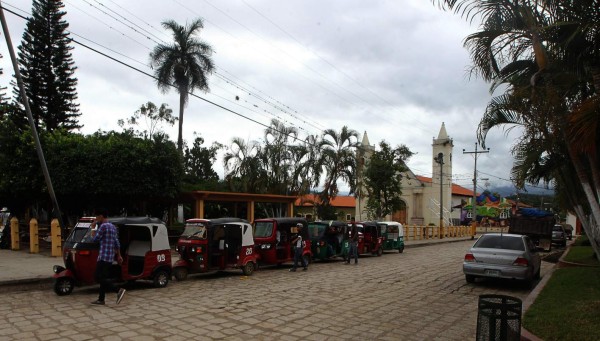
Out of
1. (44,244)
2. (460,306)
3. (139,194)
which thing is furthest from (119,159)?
(460,306)

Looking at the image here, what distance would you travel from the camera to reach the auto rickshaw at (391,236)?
964 inches

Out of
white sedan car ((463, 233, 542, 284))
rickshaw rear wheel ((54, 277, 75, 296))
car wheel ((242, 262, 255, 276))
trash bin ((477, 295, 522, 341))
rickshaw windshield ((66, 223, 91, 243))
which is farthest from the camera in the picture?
car wheel ((242, 262, 255, 276))

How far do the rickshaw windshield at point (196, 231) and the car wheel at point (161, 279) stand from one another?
1777mm

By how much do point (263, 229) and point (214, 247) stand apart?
3.25 meters

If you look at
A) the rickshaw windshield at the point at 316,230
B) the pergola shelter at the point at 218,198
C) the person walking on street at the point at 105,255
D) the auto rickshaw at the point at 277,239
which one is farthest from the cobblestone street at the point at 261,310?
the pergola shelter at the point at 218,198

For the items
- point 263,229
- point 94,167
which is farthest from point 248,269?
point 94,167

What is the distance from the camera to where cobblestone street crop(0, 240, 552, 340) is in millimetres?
7285

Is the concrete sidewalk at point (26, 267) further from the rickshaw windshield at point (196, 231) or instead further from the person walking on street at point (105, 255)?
the rickshaw windshield at point (196, 231)

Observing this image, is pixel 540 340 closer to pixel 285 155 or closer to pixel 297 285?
pixel 297 285

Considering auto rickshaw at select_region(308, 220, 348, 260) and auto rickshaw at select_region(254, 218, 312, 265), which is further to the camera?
auto rickshaw at select_region(308, 220, 348, 260)

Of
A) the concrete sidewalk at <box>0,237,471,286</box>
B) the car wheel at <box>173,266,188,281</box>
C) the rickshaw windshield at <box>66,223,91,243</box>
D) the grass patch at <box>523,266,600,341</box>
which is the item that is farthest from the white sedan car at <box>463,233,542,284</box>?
the concrete sidewalk at <box>0,237,471,286</box>

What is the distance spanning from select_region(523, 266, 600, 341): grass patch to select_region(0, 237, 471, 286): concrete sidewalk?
35.4ft

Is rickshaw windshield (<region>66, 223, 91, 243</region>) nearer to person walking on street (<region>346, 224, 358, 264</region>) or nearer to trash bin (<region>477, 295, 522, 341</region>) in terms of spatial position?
trash bin (<region>477, 295, 522, 341</region>)

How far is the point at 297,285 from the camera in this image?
40.8 feet
